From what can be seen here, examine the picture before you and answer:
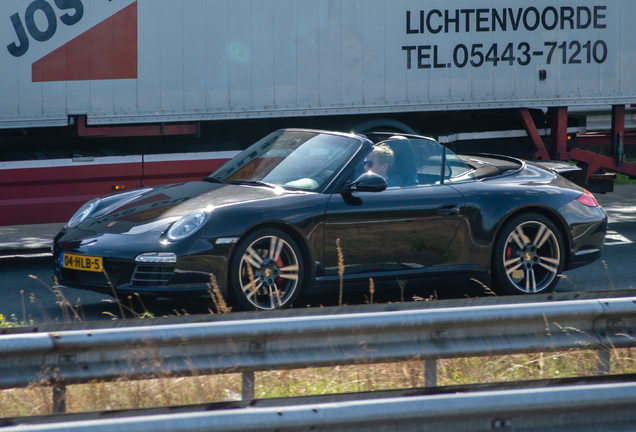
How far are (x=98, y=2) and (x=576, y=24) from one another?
20.2 ft

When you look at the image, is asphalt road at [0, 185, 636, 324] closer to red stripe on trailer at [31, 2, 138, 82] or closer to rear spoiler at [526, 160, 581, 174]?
rear spoiler at [526, 160, 581, 174]

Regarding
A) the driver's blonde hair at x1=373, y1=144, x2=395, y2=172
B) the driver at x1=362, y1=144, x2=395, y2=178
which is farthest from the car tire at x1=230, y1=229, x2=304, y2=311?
the driver's blonde hair at x1=373, y1=144, x2=395, y2=172

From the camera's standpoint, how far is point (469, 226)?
6574mm

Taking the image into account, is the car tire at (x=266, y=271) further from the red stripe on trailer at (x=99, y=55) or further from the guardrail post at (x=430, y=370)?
the red stripe on trailer at (x=99, y=55)

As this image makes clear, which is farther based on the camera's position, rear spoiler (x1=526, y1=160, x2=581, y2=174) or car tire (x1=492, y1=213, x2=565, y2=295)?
rear spoiler (x1=526, y1=160, x2=581, y2=174)

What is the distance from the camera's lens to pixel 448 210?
6.52 metres

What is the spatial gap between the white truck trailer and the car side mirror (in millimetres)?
4702

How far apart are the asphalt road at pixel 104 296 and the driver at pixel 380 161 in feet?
3.13

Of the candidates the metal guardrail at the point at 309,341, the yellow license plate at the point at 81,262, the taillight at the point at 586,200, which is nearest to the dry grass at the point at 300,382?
the metal guardrail at the point at 309,341

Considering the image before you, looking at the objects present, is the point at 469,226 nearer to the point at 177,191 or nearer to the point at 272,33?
the point at 177,191

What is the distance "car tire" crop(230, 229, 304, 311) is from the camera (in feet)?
19.4

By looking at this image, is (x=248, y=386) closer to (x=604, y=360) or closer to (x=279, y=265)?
(x=604, y=360)

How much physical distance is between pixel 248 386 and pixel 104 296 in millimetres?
3592

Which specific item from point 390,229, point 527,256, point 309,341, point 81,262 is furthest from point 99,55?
point 309,341
